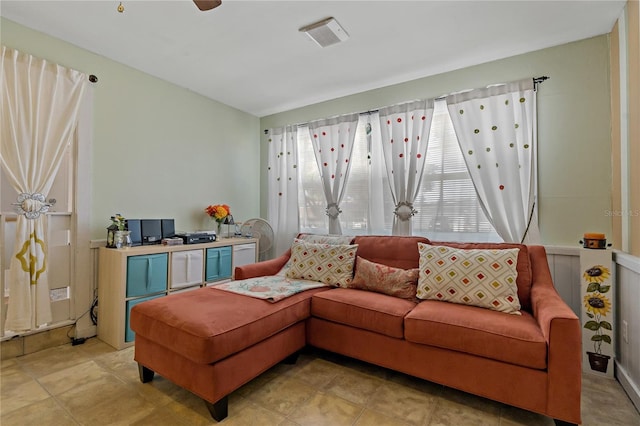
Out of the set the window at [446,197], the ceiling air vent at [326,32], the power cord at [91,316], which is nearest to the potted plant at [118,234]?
the power cord at [91,316]

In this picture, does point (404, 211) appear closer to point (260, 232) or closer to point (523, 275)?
point (523, 275)

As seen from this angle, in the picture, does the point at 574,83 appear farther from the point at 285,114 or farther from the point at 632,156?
the point at 285,114

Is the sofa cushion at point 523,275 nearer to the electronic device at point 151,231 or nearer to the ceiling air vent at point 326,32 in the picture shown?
the ceiling air vent at point 326,32

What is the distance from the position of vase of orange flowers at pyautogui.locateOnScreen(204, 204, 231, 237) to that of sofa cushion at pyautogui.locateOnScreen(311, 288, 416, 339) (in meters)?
1.72

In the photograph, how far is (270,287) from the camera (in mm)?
2330

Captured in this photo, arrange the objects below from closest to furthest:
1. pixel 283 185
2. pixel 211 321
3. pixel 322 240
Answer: pixel 211 321, pixel 322 240, pixel 283 185

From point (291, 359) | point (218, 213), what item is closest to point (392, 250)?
point (291, 359)

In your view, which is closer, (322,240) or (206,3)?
(206,3)

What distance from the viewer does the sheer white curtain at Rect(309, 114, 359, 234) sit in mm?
3408

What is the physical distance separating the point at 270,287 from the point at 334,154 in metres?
1.80

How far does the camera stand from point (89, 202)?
8.48 ft

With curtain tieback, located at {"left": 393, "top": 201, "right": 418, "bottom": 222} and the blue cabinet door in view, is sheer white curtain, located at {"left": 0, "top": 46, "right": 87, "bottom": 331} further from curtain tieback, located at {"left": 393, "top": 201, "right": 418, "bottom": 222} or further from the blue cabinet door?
curtain tieback, located at {"left": 393, "top": 201, "right": 418, "bottom": 222}

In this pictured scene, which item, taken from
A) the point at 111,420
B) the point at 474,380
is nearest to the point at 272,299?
the point at 111,420

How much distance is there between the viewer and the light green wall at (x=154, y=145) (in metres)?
2.63
